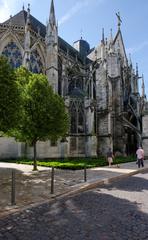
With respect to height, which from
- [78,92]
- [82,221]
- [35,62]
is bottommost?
[82,221]

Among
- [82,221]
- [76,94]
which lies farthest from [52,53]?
[82,221]

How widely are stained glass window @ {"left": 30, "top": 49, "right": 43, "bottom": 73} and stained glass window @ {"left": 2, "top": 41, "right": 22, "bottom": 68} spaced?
1.36 meters

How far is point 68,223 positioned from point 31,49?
2558 cm

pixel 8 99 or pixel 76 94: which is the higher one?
pixel 76 94

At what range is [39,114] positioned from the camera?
1571 cm

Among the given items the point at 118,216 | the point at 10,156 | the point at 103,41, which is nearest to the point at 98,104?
the point at 103,41

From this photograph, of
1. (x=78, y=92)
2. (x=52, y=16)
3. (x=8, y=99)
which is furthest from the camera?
(x=78, y=92)

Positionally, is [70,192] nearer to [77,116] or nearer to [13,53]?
[77,116]

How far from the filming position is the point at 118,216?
19.2 ft

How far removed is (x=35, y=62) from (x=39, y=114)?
1478cm

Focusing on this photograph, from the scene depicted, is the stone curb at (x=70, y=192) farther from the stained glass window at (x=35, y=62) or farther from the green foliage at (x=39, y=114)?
the stained glass window at (x=35, y=62)

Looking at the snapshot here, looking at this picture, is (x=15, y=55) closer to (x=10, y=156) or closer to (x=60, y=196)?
(x=10, y=156)

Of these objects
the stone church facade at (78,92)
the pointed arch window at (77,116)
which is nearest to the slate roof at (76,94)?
the stone church facade at (78,92)

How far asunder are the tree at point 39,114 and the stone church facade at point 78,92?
28.0 ft
